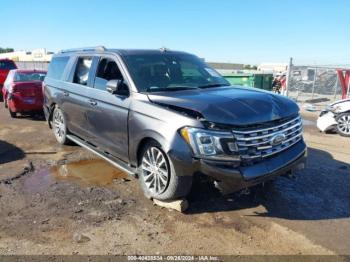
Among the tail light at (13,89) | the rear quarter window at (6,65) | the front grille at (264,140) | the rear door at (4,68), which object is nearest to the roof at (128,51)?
the front grille at (264,140)

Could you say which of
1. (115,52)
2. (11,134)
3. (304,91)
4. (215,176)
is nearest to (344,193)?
(215,176)

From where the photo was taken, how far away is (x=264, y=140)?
4.23 meters

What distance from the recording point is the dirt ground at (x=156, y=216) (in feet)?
12.4

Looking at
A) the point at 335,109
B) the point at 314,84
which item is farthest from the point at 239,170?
the point at 314,84

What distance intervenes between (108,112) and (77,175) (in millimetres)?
1298

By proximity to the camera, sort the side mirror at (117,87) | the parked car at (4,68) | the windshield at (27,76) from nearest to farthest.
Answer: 1. the side mirror at (117,87)
2. the windshield at (27,76)
3. the parked car at (4,68)

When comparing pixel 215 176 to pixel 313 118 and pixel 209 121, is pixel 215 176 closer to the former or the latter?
pixel 209 121

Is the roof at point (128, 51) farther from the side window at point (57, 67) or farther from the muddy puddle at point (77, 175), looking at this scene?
the muddy puddle at point (77, 175)

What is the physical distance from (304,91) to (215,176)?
47.0 ft

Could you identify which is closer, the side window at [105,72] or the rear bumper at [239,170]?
the rear bumper at [239,170]

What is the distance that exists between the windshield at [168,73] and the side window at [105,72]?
0.26 metres

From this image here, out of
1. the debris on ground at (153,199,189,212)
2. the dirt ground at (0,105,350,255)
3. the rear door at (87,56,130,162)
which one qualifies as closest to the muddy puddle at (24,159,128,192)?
the dirt ground at (0,105,350,255)

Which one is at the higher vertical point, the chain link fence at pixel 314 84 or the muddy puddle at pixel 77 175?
the chain link fence at pixel 314 84

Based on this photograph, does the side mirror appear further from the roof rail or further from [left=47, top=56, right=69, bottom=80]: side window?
[left=47, top=56, right=69, bottom=80]: side window
